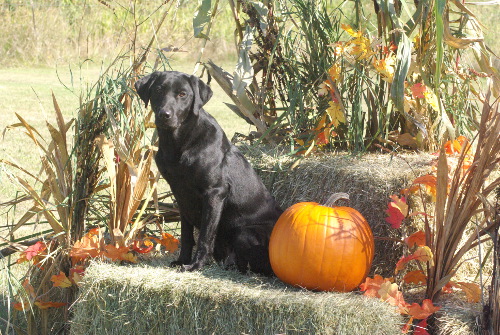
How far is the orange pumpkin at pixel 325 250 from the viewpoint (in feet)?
9.52

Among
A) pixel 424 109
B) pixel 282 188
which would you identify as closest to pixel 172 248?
pixel 282 188

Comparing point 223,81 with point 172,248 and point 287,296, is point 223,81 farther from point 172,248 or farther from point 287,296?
point 287,296

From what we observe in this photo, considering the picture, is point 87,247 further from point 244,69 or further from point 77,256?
point 244,69

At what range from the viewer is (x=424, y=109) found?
3.71 metres

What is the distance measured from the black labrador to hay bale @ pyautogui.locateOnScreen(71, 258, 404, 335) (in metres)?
0.18

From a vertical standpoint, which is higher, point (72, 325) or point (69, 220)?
point (69, 220)

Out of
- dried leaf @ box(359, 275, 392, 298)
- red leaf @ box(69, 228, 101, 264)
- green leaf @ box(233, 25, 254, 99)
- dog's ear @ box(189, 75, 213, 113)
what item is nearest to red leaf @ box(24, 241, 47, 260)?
red leaf @ box(69, 228, 101, 264)

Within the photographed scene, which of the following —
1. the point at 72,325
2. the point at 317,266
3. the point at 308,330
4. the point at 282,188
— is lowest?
the point at 72,325

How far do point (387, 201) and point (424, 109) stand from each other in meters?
0.73

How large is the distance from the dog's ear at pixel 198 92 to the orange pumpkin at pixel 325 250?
2.37ft

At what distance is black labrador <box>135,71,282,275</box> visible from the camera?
3172 mm

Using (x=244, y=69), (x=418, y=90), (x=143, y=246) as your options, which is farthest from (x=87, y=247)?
(x=418, y=90)

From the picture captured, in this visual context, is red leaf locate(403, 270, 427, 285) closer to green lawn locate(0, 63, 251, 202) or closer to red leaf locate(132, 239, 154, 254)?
red leaf locate(132, 239, 154, 254)

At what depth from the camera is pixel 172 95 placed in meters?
3.14
